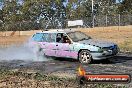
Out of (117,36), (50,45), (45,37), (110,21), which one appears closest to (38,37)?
(45,37)

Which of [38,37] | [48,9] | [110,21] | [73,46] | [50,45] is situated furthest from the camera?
[48,9]

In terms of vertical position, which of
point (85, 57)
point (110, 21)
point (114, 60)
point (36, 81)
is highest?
point (110, 21)

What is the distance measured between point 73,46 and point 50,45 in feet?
5.26

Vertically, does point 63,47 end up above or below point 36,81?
above

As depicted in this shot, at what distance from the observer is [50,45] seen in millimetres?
17516

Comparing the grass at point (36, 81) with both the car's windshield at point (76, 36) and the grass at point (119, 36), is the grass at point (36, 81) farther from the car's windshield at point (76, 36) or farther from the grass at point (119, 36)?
the grass at point (119, 36)

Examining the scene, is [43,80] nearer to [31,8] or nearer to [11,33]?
[11,33]

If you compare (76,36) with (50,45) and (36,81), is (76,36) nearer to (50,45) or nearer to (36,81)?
(50,45)

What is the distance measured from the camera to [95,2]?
83875mm

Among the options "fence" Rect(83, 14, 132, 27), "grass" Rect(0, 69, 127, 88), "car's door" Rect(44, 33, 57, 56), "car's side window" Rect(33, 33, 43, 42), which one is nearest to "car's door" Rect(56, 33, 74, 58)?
"car's door" Rect(44, 33, 57, 56)

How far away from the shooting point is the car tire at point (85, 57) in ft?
51.9

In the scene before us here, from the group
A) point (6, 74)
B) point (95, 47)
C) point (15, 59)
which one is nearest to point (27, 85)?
point (6, 74)

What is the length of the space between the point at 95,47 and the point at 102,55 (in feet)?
1.55

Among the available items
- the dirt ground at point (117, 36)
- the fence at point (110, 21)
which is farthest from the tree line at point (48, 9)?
the dirt ground at point (117, 36)
